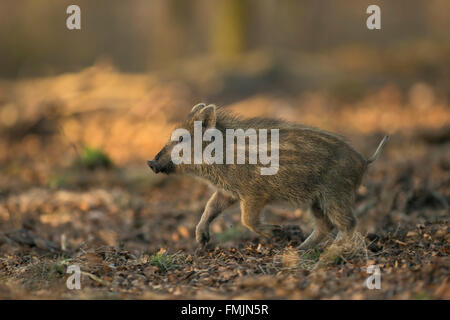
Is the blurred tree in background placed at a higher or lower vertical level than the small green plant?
higher

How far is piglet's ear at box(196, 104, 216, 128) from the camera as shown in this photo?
7.00 m

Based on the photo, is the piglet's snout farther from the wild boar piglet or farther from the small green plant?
the small green plant

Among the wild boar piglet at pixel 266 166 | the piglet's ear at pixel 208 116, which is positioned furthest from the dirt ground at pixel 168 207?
the piglet's ear at pixel 208 116

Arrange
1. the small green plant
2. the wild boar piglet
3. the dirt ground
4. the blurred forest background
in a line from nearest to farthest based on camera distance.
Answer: the dirt ground, the blurred forest background, the wild boar piglet, the small green plant

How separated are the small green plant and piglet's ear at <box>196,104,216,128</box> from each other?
5175mm

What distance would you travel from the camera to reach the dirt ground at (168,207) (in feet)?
17.9

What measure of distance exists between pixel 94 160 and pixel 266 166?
581 centimetres

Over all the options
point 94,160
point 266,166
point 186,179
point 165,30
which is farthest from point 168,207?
point 165,30

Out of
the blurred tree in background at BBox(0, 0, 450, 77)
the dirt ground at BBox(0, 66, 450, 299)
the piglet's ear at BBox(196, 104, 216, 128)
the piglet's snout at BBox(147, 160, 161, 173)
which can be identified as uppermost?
the blurred tree in background at BBox(0, 0, 450, 77)

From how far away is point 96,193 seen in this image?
1085 cm

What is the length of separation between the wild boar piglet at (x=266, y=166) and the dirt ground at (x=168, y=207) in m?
0.47

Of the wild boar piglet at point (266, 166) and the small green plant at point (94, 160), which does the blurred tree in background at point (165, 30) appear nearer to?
the small green plant at point (94, 160)

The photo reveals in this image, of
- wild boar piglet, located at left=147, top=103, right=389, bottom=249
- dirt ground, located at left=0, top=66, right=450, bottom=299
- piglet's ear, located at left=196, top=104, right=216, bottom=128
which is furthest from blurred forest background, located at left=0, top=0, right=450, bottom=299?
piglet's ear, located at left=196, top=104, right=216, bottom=128
